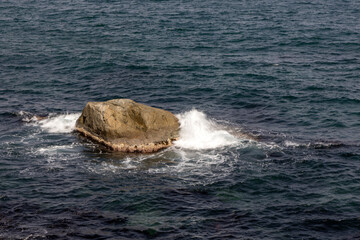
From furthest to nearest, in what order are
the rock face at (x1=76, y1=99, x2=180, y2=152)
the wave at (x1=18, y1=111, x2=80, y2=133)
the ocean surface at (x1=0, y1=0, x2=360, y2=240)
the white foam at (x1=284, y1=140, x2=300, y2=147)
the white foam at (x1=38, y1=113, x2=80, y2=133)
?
the wave at (x1=18, y1=111, x2=80, y2=133) < the white foam at (x1=38, y1=113, x2=80, y2=133) < the white foam at (x1=284, y1=140, x2=300, y2=147) < the rock face at (x1=76, y1=99, x2=180, y2=152) < the ocean surface at (x1=0, y1=0, x2=360, y2=240)

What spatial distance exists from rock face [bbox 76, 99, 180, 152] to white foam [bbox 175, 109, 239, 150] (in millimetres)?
772

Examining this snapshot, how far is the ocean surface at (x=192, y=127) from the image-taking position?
2395 cm

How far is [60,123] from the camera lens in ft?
119

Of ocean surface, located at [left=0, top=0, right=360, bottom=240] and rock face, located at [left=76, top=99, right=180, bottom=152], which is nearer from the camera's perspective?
ocean surface, located at [left=0, top=0, right=360, bottom=240]

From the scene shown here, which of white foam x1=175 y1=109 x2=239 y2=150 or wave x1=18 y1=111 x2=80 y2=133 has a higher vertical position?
wave x1=18 y1=111 x2=80 y2=133

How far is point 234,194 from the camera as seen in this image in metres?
26.2

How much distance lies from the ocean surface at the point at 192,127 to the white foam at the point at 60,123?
0.30 feet

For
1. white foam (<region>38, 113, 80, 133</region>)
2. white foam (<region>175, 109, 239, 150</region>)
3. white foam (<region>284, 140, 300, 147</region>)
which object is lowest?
white foam (<region>284, 140, 300, 147</region>)

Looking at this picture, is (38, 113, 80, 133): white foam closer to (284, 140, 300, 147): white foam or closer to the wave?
the wave

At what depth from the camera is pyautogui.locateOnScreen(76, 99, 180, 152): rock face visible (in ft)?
104

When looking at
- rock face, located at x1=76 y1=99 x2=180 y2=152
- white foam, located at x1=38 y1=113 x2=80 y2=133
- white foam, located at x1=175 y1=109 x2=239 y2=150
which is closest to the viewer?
rock face, located at x1=76 y1=99 x2=180 y2=152

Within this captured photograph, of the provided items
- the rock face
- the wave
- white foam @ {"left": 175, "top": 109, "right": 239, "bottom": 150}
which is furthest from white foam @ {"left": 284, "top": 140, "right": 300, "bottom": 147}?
the wave

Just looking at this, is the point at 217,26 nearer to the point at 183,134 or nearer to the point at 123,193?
the point at 183,134

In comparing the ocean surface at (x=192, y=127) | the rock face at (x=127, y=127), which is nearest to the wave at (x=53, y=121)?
the ocean surface at (x=192, y=127)
